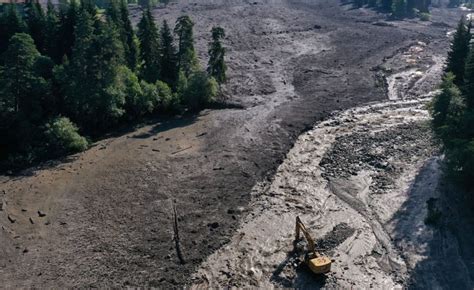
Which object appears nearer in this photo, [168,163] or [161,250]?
[161,250]

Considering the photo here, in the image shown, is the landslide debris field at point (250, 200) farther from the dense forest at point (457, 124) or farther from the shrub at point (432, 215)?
the dense forest at point (457, 124)

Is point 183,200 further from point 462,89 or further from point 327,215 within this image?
point 462,89

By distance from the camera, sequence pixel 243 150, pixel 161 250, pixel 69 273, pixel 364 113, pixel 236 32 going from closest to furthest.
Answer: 1. pixel 69 273
2. pixel 161 250
3. pixel 243 150
4. pixel 364 113
5. pixel 236 32

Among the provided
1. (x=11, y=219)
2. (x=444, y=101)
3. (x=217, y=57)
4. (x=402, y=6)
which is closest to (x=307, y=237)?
(x=444, y=101)

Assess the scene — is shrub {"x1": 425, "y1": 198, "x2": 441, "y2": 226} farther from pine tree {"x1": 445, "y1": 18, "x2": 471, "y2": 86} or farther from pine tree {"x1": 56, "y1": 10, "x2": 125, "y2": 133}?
pine tree {"x1": 56, "y1": 10, "x2": 125, "y2": 133}

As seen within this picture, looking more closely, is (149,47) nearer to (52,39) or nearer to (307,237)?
(52,39)

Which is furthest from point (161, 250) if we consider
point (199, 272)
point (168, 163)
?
point (168, 163)
